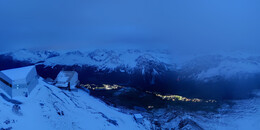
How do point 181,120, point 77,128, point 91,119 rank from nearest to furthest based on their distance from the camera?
point 77,128, point 91,119, point 181,120

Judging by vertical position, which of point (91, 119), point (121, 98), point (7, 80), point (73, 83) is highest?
point (7, 80)

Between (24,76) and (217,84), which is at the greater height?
(24,76)

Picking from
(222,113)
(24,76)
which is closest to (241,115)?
(222,113)

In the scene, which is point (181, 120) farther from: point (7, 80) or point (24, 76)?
point (7, 80)

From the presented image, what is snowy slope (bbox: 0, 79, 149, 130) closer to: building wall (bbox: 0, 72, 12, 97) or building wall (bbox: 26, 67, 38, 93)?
building wall (bbox: 26, 67, 38, 93)

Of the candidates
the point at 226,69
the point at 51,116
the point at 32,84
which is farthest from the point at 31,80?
the point at 226,69

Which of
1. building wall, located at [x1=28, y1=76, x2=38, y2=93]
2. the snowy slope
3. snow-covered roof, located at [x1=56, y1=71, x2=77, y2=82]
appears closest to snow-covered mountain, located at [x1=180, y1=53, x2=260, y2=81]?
the snowy slope

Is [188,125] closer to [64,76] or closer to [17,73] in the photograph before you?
[64,76]

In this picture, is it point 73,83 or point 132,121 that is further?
point 73,83

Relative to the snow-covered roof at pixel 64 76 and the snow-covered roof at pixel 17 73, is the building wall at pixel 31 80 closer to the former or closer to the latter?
the snow-covered roof at pixel 17 73
